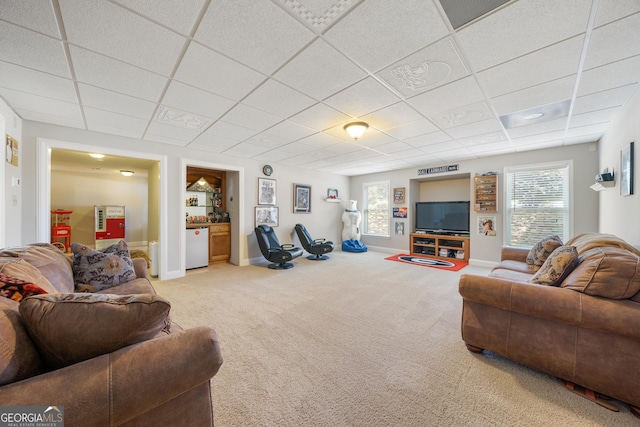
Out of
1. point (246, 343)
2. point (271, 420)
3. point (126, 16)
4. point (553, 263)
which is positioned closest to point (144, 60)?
point (126, 16)

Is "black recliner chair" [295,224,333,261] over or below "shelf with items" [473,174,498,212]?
below

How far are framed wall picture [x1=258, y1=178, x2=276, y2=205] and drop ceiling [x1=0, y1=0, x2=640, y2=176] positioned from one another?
83.1 inches

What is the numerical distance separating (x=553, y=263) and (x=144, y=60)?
11.8 ft

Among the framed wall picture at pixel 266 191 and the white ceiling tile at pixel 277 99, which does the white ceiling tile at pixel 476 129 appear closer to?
the white ceiling tile at pixel 277 99

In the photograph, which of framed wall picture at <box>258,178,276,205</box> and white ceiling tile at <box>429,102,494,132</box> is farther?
framed wall picture at <box>258,178,276,205</box>

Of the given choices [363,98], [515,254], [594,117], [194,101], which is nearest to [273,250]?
[194,101]

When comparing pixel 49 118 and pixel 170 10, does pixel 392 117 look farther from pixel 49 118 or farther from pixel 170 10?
pixel 49 118

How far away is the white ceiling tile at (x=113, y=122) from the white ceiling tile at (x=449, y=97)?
11.3 feet

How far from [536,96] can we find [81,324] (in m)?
3.81

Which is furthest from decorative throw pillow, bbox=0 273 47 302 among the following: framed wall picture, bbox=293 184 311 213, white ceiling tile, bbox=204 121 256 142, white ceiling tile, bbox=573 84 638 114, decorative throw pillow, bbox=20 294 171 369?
framed wall picture, bbox=293 184 311 213

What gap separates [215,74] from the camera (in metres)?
2.06

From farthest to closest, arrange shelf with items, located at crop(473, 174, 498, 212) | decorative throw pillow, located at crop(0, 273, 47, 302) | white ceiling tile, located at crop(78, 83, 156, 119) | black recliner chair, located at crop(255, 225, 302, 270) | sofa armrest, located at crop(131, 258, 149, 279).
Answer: shelf with items, located at crop(473, 174, 498, 212), black recliner chair, located at crop(255, 225, 302, 270), sofa armrest, located at crop(131, 258, 149, 279), white ceiling tile, located at crop(78, 83, 156, 119), decorative throw pillow, located at crop(0, 273, 47, 302)

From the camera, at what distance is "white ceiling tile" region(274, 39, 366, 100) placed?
1792mm

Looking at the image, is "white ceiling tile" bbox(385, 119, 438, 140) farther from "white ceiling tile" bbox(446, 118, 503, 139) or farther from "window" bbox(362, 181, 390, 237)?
"window" bbox(362, 181, 390, 237)
